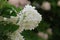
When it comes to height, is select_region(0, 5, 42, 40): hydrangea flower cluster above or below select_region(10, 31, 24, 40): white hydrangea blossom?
above

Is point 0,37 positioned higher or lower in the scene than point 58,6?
higher

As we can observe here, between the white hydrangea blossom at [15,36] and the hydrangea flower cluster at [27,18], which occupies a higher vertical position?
the hydrangea flower cluster at [27,18]

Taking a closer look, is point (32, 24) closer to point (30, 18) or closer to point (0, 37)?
point (30, 18)

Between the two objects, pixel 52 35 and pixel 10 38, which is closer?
pixel 10 38

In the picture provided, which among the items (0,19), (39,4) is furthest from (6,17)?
(39,4)

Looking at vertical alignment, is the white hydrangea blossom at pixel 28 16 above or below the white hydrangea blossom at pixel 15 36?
above

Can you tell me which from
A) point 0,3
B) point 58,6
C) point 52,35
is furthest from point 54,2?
point 0,3

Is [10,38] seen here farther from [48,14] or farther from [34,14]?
[48,14]

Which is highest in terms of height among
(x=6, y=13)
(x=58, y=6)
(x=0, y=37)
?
(x=6, y=13)

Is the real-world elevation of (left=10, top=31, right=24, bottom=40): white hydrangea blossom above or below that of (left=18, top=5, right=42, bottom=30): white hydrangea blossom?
below
